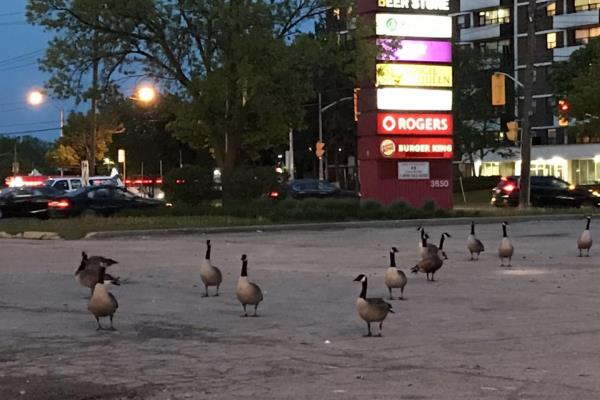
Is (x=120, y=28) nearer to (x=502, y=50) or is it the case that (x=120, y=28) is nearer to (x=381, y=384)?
(x=381, y=384)

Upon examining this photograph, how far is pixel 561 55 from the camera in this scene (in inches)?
3246

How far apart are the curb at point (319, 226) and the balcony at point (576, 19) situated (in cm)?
5446

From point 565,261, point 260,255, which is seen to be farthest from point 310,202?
point 565,261

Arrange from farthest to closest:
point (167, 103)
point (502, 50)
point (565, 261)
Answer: point (502, 50), point (167, 103), point (565, 261)

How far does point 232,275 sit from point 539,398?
9260mm

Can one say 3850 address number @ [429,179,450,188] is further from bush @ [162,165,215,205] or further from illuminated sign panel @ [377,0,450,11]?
bush @ [162,165,215,205]

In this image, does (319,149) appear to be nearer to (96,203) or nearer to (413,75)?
(413,75)

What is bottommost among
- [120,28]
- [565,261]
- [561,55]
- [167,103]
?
[565,261]

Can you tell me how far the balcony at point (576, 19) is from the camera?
262 feet

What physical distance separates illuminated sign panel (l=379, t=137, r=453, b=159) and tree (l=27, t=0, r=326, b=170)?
358 centimetres

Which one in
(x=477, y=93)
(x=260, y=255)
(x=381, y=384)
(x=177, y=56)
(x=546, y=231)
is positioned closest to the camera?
(x=381, y=384)

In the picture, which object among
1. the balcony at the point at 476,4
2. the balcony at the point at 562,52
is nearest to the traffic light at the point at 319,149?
the balcony at the point at 562,52

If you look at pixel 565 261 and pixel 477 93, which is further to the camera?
pixel 477 93

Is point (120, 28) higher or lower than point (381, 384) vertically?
higher
